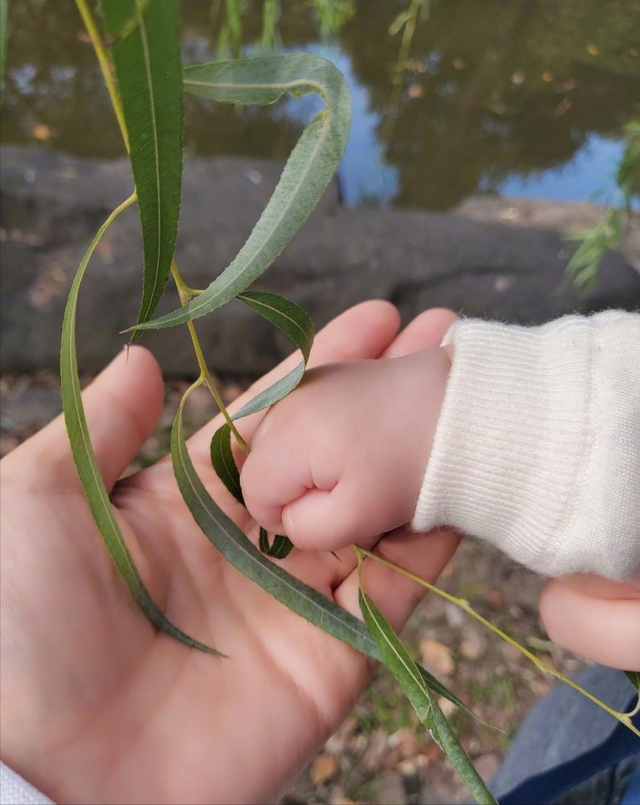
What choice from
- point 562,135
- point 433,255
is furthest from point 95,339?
point 562,135

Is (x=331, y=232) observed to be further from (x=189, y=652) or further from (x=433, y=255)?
(x=189, y=652)

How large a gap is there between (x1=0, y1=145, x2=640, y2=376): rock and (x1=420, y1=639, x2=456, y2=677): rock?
A: 0.87 metres

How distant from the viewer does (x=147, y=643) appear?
850mm

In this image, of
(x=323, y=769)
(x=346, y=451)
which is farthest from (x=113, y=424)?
(x=323, y=769)

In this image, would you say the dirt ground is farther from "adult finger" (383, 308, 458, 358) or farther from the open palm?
"adult finger" (383, 308, 458, 358)

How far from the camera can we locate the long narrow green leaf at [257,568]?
0.81m

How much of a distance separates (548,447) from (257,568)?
36 cm

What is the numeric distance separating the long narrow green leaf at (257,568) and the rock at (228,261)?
3.60 feet

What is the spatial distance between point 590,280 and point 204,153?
183 centimetres

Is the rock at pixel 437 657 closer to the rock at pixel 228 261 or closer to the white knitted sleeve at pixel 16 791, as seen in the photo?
the rock at pixel 228 261

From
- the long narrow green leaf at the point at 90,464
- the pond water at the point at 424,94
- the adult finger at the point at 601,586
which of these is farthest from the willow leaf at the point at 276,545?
the pond water at the point at 424,94

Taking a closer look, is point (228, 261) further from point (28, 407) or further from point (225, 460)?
point (225, 460)

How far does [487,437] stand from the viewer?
771mm

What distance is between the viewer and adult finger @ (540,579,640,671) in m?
0.84
